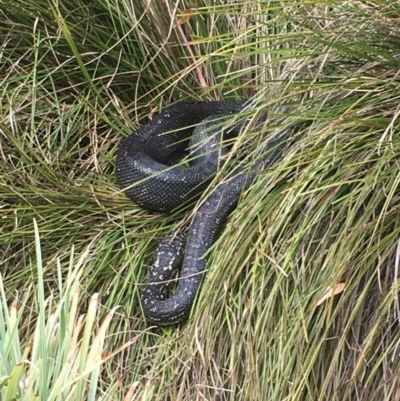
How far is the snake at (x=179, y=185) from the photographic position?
2.17 meters

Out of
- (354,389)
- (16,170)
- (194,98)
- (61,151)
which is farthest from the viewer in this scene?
(194,98)

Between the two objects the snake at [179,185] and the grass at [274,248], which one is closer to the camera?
the grass at [274,248]

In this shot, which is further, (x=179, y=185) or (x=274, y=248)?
(x=179, y=185)

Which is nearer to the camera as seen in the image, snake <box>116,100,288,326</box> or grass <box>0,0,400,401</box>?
grass <box>0,0,400,401</box>

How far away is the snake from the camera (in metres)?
2.17

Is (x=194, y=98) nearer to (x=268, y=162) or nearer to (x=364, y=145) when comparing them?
(x=268, y=162)

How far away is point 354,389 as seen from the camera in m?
1.83

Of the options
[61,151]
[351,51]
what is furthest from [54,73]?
[351,51]

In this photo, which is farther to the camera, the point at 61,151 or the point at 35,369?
the point at 61,151

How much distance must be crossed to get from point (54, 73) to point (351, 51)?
1.28 metres

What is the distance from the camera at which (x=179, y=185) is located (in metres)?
2.49

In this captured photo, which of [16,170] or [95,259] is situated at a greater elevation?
[16,170]

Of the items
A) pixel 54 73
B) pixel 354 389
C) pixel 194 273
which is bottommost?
pixel 354 389

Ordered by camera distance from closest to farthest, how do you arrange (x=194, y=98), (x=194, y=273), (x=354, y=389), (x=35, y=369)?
1. (x=35, y=369)
2. (x=354, y=389)
3. (x=194, y=273)
4. (x=194, y=98)
